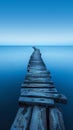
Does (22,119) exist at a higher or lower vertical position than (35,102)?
lower

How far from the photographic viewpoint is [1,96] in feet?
27.2

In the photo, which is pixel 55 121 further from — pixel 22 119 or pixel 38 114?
pixel 22 119

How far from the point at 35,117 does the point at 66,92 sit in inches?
267

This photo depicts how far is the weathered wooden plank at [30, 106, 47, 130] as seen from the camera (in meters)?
2.90

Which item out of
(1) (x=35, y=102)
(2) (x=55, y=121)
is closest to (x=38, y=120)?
(2) (x=55, y=121)

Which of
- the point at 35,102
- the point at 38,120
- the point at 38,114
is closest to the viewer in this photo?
the point at 38,120

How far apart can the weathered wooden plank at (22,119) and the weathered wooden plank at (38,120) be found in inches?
4.4

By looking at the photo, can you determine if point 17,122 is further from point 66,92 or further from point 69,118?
point 66,92

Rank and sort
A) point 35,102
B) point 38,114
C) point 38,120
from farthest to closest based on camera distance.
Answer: point 35,102 → point 38,114 → point 38,120

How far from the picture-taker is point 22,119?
10.4 ft

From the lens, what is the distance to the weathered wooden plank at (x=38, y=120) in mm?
2904

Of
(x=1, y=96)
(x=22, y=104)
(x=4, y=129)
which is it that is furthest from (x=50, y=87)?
(x=1, y=96)

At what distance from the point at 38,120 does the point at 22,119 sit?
0.37m

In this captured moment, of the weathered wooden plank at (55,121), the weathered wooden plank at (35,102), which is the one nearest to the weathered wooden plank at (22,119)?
the weathered wooden plank at (35,102)
